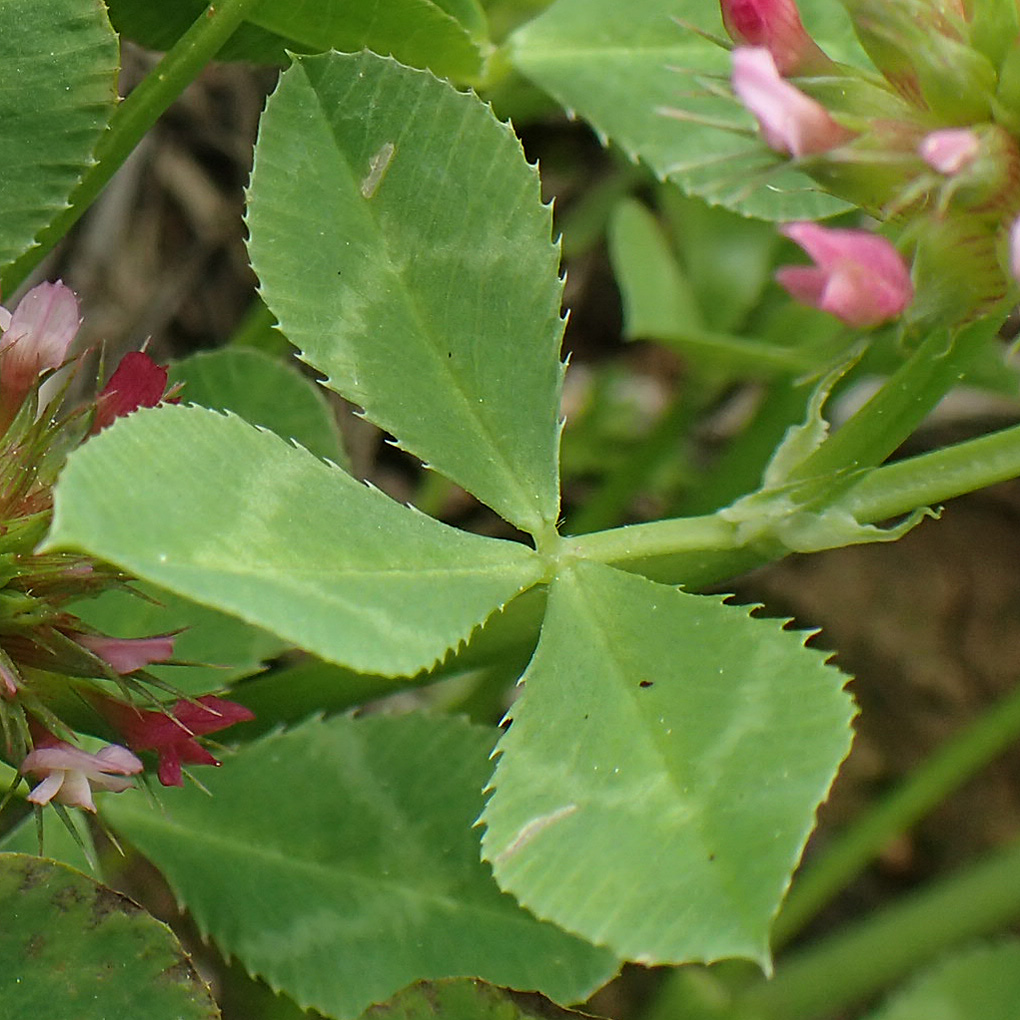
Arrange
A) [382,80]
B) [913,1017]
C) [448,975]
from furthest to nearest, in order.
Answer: [913,1017] < [448,975] < [382,80]

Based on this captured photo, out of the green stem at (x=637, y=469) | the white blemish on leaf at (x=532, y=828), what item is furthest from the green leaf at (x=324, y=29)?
the green stem at (x=637, y=469)

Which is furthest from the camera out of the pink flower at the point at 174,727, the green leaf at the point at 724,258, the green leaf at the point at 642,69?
the green leaf at the point at 724,258

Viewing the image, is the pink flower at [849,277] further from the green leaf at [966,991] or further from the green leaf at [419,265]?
the green leaf at [966,991]

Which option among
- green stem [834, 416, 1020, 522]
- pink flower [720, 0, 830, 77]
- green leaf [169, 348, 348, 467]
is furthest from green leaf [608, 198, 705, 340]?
pink flower [720, 0, 830, 77]

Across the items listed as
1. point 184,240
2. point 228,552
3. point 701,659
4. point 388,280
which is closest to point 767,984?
point 701,659

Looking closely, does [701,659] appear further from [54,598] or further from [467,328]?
[54,598]

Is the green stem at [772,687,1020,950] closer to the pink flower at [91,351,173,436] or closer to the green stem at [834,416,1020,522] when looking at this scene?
the green stem at [834,416,1020,522]

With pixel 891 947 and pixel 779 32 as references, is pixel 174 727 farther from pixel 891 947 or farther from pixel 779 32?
pixel 891 947
